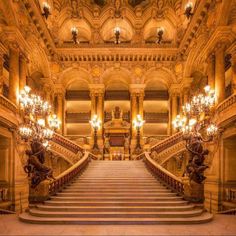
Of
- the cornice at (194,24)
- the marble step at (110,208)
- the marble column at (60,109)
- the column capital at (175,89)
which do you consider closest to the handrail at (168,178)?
the marble step at (110,208)

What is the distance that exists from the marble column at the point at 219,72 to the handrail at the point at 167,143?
460cm

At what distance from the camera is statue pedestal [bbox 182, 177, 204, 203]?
35.1 feet

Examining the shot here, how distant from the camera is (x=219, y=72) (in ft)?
52.2

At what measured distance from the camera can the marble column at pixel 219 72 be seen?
1561cm

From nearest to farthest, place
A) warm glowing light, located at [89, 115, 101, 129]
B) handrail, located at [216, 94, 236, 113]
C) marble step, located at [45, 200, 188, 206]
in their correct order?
marble step, located at [45, 200, 188, 206] → handrail, located at [216, 94, 236, 113] → warm glowing light, located at [89, 115, 101, 129]

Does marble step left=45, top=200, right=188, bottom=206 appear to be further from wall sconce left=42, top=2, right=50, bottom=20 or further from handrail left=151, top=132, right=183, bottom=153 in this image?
wall sconce left=42, top=2, right=50, bottom=20

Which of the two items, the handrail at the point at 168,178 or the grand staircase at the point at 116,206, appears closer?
the grand staircase at the point at 116,206

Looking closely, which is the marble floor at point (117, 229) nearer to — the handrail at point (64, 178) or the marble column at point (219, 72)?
the handrail at point (64, 178)

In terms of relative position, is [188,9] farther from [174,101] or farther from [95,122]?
[95,122]

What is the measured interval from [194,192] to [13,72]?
11.2 metres

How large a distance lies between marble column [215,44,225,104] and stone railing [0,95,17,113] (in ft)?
34.8

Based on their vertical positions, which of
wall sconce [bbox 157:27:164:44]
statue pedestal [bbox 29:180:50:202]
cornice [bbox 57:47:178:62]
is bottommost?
statue pedestal [bbox 29:180:50:202]

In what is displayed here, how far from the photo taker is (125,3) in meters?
23.8

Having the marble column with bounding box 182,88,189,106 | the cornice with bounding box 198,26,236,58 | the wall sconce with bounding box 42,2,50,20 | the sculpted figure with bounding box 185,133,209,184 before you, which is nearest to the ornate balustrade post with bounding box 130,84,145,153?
the marble column with bounding box 182,88,189,106
